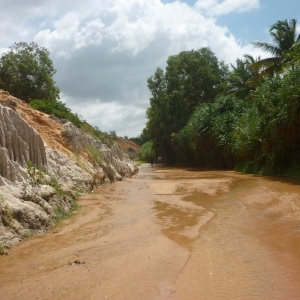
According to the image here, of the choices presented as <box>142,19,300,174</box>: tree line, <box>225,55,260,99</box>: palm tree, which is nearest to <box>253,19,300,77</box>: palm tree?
<box>142,19,300,174</box>: tree line

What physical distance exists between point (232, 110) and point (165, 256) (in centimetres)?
2540

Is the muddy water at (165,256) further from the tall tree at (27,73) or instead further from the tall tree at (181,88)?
the tall tree at (181,88)

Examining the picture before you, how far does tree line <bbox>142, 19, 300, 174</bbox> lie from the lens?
17.1 metres

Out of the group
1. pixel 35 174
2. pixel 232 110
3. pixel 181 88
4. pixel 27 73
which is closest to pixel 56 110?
pixel 27 73

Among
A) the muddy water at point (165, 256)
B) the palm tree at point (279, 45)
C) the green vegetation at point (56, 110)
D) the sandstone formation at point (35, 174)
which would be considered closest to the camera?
the muddy water at point (165, 256)

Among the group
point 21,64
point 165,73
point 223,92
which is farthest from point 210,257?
point 165,73

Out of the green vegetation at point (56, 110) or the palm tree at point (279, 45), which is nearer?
the green vegetation at point (56, 110)

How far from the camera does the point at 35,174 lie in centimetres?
909

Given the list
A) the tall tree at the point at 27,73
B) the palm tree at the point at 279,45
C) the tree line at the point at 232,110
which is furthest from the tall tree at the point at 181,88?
the tall tree at the point at 27,73

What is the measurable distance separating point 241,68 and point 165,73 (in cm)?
847

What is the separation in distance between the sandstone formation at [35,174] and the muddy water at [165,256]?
40 cm

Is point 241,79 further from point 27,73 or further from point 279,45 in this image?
point 27,73

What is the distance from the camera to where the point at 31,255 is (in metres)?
5.51

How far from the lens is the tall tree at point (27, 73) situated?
23375 mm
